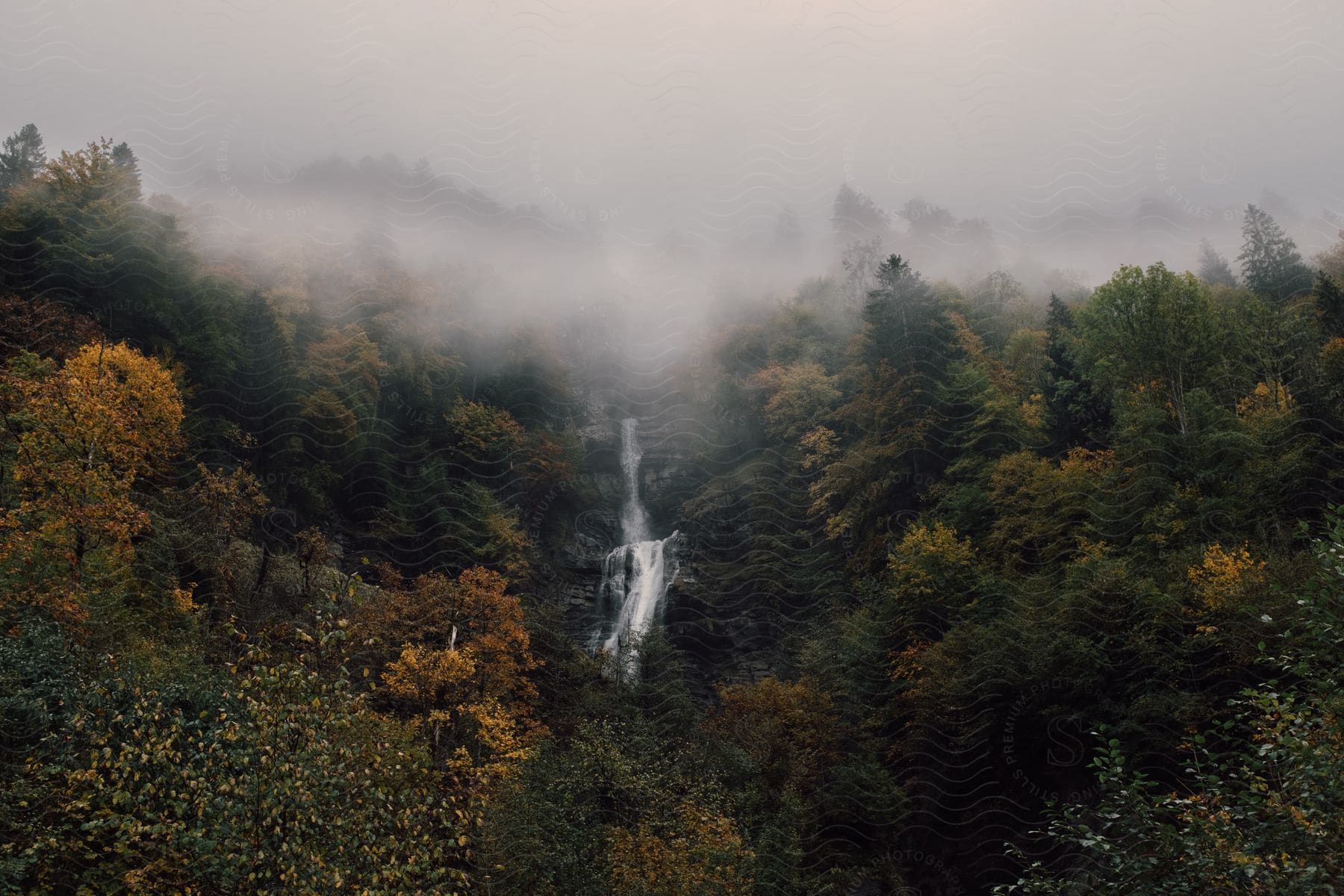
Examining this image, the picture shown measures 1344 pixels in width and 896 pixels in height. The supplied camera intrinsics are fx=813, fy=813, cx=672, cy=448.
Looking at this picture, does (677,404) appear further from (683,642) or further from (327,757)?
(327,757)

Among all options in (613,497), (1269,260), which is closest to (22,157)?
(613,497)

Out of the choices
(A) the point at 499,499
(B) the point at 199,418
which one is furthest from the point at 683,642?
(B) the point at 199,418

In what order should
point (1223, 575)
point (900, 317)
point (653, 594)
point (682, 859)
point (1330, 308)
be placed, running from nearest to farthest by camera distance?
point (682, 859) → point (1223, 575) → point (1330, 308) → point (900, 317) → point (653, 594)

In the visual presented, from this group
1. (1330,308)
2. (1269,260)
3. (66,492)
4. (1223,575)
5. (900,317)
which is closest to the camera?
(66,492)

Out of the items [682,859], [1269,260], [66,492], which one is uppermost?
[1269,260]

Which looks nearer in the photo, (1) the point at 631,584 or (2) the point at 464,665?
(2) the point at 464,665

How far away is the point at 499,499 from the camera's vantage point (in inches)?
1563

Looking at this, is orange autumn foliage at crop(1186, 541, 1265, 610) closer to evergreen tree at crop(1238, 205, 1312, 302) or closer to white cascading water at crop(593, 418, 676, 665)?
white cascading water at crop(593, 418, 676, 665)

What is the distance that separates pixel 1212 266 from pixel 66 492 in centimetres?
7173

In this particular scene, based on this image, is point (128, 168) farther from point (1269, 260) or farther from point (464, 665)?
point (1269, 260)

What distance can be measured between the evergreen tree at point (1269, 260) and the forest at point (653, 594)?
38cm

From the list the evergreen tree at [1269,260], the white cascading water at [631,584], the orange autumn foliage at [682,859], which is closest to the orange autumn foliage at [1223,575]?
the orange autumn foliage at [682,859]

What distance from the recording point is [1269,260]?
1887 inches

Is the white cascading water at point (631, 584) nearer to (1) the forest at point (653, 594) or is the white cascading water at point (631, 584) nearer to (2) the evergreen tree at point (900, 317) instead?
(1) the forest at point (653, 594)
